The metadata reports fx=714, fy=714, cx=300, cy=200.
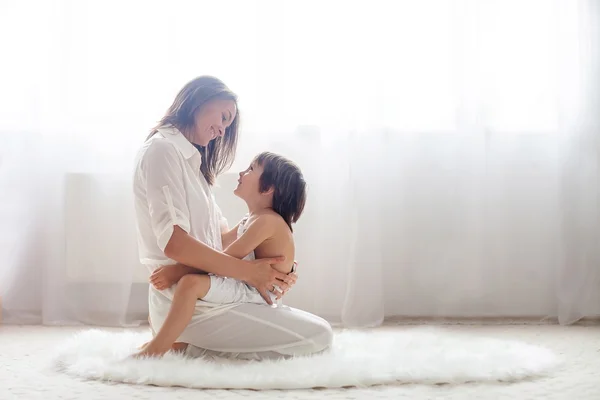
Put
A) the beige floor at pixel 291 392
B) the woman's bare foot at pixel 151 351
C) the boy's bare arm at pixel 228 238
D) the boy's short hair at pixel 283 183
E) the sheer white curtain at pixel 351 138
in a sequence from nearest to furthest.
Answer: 1. the beige floor at pixel 291 392
2. the woman's bare foot at pixel 151 351
3. the boy's short hair at pixel 283 183
4. the boy's bare arm at pixel 228 238
5. the sheer white curtain at pixel 351 138

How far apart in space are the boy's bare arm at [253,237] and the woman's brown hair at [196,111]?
0.22 metres

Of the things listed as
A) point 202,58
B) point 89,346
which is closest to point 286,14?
point 202,58

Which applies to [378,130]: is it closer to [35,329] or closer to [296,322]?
[296,322]

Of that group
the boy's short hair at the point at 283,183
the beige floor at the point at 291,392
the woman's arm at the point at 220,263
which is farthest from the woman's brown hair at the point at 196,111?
the beige floor at the point at 291,392

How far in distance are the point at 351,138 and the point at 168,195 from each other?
1.12 meters

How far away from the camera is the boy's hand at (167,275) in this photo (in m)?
1.86

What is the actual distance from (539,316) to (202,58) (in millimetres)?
1667

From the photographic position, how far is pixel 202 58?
109 inches

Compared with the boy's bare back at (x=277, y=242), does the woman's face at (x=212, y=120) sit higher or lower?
higher

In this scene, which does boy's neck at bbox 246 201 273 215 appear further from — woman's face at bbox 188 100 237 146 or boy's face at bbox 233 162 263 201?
woman's face at bbox 188 100 237 146

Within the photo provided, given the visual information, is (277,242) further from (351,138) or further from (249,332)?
(351,138)

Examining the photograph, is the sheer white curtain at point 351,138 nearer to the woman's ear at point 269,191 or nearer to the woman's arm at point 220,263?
the woman's ear at point 269,191

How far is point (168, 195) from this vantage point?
183cm

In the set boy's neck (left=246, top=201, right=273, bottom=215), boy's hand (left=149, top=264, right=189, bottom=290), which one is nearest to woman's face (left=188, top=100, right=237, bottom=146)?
boy's neck (left=246, top=201, right=273, bottom=215)
